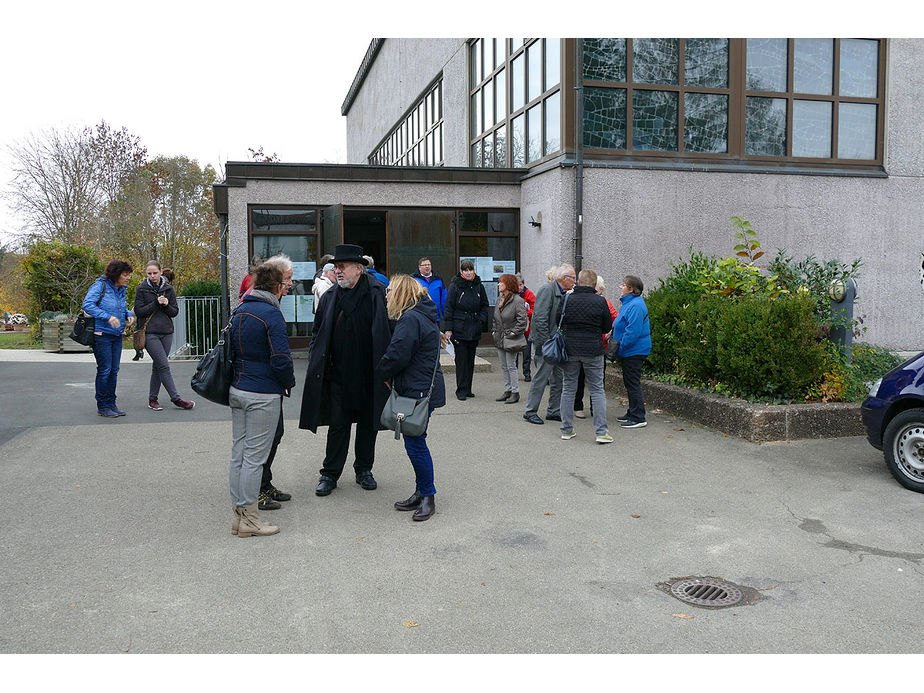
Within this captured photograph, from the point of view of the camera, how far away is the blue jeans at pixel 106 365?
9.04m

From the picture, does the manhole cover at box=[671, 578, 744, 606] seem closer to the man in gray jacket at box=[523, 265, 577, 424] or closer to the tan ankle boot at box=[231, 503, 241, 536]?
the tan ankle boot at box=[231, 503, 241, 536]

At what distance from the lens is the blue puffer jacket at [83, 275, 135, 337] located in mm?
8938

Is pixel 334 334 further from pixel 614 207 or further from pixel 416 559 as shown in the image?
pixel 614 207

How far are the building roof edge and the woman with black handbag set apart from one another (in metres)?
26.6

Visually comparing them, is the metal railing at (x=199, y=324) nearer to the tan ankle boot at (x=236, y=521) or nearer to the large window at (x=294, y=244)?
the large window at (x=294, y=244)

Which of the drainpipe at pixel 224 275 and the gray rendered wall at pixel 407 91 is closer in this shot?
the drainpipe at pixel 224 275

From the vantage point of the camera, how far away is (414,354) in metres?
5.46

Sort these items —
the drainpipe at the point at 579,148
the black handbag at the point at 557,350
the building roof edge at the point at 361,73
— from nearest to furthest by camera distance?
the black handbag at the point at 557,350 → the drainpipe at the point at 579,148 → the building roof edge at the point at 361,73

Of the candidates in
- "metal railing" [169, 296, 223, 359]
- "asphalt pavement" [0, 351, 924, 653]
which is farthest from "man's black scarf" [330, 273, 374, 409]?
"metal railing" [169, 296, 223, 359]

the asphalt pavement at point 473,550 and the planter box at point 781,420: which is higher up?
the planter box at point 781,420

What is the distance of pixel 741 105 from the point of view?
14.5 metres

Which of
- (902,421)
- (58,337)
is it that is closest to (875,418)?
(902,421)

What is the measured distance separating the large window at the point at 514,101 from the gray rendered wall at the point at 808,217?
1790 millimetres

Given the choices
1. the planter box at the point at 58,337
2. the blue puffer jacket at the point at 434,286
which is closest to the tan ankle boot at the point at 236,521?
the blue puffer jacket at the point at 434,286
